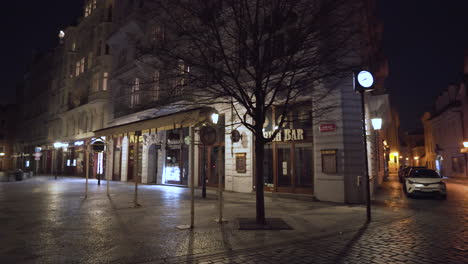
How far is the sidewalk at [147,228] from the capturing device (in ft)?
19.5

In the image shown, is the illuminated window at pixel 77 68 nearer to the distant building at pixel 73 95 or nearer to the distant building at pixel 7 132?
the distant building at pixel 73 95

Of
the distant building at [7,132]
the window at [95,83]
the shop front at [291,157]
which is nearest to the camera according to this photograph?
the shop front at [291,157]

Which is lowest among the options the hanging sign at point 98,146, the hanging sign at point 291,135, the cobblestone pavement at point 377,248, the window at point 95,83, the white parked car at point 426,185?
the cobblestone pavement at point 377,248

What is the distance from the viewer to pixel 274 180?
15.8m

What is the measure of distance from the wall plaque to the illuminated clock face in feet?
26.7

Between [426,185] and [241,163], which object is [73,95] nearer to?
[241,163]

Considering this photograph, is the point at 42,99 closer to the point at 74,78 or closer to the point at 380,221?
the point at 74,78

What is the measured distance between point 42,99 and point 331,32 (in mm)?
51093

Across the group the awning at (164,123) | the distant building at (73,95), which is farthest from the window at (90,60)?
the awning at (164,123)

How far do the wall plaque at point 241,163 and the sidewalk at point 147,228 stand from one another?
3.98m

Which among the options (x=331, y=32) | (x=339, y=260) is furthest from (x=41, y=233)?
(x=331, y=32)

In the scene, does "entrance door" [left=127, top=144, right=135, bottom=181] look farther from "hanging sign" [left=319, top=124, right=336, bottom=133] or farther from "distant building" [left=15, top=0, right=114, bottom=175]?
"hanging sign" [left=319, top=124, right=336, bottom=133]

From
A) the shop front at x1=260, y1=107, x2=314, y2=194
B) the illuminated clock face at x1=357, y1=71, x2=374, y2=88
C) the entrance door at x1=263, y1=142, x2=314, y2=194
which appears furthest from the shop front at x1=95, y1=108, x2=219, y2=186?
the illuminated clock face at x1=357, y1=71, x2=374, y2=88

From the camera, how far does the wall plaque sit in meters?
16.6
